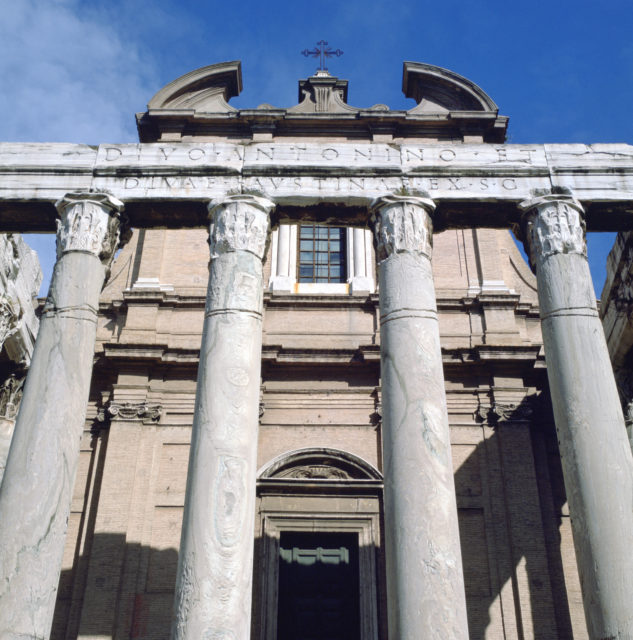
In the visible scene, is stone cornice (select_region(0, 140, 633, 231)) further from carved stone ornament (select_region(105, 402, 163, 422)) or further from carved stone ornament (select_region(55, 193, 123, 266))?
carved stone ornament (select_region(105, 402, 163, 422))

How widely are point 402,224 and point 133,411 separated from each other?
7232 mm

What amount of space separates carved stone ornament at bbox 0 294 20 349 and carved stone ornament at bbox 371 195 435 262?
306 inches

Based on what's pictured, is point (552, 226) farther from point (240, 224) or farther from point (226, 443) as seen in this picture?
point (226, 443)

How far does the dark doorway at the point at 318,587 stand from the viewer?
14039 mm

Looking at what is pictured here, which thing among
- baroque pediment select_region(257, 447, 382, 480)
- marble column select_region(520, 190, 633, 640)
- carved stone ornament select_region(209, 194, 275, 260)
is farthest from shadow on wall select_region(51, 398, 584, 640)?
carved stone ornament select_region(209, 194, 275, 260)

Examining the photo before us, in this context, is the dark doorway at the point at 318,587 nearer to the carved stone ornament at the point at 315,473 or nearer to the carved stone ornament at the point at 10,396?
the carved stone ornament at the point at 315,473

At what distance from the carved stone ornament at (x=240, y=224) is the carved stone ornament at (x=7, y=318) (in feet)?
18.2

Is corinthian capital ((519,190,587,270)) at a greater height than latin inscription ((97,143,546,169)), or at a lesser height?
lesser

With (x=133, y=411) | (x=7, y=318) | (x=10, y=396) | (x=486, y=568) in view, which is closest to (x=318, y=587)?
(x=486, y=568)

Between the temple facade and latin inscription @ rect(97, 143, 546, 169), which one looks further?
latin inscription @ rect(97, 143, 546, 169)

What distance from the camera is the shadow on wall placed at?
1375cm

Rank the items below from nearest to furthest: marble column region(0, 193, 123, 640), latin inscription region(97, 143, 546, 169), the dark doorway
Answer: marble column region(0, 193, 123, 640), latin inscription region(97, 143, 546, 169), the dark doorway

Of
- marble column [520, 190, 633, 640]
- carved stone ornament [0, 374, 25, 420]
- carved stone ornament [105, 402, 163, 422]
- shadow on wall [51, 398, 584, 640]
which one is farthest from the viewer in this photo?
carved stone ornament [0, 374, 25, 420]

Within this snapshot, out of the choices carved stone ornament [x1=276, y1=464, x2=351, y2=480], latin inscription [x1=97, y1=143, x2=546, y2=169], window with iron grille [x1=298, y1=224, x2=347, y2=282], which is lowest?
carved stone ornament [x1=276, y1=464, x2=351, y2=480]
